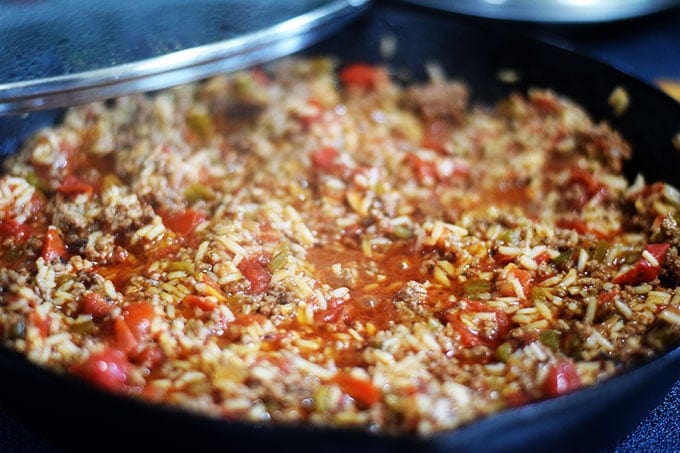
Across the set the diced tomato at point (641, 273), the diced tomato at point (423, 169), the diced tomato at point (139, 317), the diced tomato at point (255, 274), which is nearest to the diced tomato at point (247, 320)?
the diced tomato at point (255, 274)

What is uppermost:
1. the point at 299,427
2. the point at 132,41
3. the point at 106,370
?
the point at 132,41

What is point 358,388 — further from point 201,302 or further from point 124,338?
point 124,338

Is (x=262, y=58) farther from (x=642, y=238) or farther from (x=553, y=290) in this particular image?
(x=642, y=238)

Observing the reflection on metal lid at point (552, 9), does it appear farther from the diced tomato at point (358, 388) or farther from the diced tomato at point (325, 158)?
the diced tomato at point (358, 388)

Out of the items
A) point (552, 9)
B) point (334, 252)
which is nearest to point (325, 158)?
point (334, 252)

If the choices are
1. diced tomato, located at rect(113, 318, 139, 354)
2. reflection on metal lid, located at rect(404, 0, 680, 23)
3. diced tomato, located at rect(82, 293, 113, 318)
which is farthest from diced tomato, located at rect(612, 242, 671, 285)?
reflection on metal lid, located at rect(404, 0, 680, 23)

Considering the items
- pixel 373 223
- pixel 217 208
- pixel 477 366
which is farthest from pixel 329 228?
pixel 477 366

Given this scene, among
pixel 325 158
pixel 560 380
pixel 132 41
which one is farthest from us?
pixel 325 158
